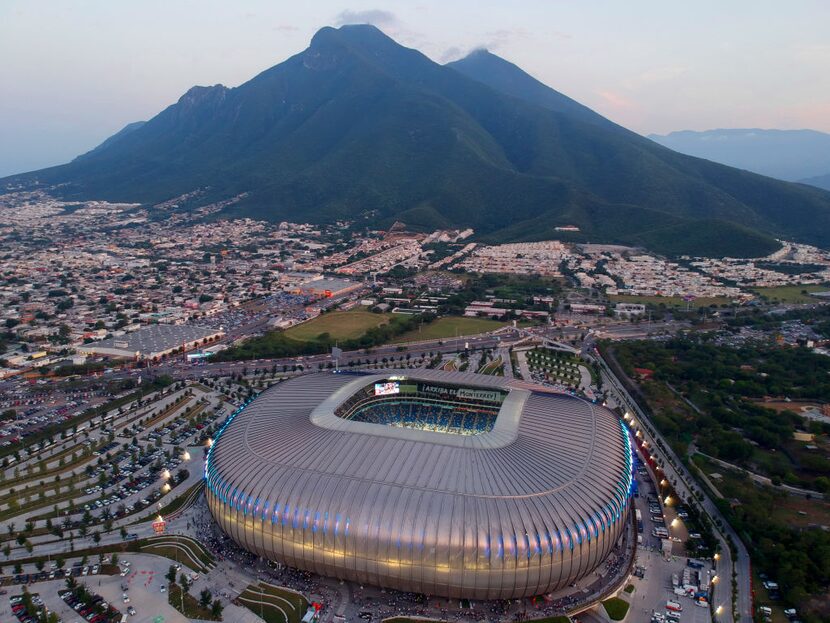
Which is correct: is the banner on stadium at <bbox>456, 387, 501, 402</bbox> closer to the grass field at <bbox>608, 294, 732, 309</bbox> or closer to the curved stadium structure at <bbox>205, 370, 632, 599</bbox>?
the curved stadium structure at <bbox>205, 370, 632, 599</bbox>

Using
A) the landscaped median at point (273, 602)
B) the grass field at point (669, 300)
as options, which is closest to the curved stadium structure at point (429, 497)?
the landscaped median at point (273, 602)

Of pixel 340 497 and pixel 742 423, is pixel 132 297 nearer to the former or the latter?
pixel 340 497

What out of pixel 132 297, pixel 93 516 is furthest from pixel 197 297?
pixel 93 516

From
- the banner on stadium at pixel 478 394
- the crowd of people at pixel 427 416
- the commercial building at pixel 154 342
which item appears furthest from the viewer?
the commercial building at pixel 154 342

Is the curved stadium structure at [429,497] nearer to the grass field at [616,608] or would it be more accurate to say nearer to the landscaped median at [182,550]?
the grass field at [616,608]

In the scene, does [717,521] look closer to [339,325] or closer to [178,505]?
[178,505]

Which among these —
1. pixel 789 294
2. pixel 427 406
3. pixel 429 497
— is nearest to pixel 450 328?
pixel 427 406

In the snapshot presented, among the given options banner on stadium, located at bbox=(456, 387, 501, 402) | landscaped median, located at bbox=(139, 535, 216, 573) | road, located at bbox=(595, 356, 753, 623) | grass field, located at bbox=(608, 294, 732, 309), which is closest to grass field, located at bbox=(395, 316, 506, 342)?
road, located at bbox=(595, 356, 753, 623)
